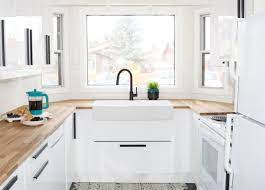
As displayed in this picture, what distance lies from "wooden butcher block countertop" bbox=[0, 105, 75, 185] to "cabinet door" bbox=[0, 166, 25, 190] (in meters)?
0.04

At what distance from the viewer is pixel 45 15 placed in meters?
3.57

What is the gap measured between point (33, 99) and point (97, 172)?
1316 millimetres

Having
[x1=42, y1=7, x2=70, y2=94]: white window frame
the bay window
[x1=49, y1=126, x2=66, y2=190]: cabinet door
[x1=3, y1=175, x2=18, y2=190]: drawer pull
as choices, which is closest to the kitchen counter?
[x1=42, y1=7, x2=70, y2=94]: white window frame

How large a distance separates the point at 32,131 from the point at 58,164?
51 centimetres

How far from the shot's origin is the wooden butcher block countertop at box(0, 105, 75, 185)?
1767 mm

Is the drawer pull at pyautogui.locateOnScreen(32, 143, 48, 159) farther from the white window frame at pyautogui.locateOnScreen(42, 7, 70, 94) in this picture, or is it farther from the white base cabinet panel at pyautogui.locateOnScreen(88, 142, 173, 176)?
the white window frame at pyautogui.locateOnScreen(42, 7, 70, 94)

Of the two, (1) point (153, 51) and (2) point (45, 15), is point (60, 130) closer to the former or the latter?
(2) point (45, 15)

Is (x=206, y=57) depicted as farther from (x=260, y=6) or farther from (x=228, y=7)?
(x=260, y=6)

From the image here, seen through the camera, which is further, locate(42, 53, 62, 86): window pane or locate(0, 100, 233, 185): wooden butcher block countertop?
locate(42, 53, 62, 86): window pane

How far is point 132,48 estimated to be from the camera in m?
4.78

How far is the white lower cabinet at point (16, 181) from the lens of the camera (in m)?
1.64

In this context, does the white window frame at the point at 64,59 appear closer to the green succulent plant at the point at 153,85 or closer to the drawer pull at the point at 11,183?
the green succulent plant at the point at 153,85

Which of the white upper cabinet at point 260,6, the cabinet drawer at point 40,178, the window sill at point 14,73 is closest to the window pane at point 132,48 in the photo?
the window sill at point 14,73

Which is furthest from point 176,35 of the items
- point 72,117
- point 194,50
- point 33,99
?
point 33,99
